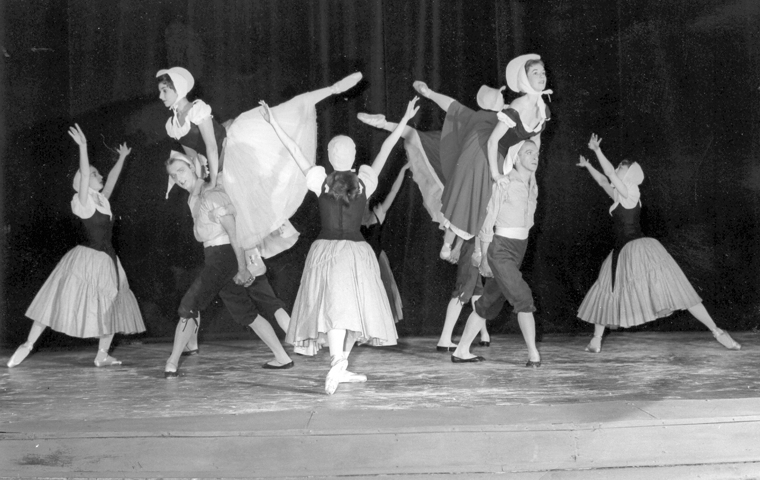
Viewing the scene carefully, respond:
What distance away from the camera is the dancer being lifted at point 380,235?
18.5 ft

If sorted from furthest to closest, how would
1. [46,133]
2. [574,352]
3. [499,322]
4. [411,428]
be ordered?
[499,322], [46,133], [574,352], [411,428]

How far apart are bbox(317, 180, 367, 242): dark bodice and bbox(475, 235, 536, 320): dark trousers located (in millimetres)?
858

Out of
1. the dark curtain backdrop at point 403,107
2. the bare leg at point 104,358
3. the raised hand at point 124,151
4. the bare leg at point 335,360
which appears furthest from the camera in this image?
the dark curtain backdrop at point 403,107

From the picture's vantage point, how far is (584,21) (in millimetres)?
6160

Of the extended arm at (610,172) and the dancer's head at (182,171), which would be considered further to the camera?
the extended arm at (610,172)

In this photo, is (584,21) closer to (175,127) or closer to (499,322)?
(499,322)

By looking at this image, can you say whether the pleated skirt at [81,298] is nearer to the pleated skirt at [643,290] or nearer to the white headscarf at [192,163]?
the white headscarf at [192,163]

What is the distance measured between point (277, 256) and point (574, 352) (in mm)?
2061

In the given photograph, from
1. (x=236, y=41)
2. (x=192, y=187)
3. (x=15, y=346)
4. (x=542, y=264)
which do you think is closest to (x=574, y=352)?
(x=542, y=264)

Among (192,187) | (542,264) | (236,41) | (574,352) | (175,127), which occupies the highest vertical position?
(236,41)

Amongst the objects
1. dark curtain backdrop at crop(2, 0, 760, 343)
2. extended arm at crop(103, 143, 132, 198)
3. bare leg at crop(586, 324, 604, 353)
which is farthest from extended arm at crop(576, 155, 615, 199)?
extended arm at crop(103, 143, 132, 198)

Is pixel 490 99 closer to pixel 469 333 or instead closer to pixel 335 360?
pixel 469 333

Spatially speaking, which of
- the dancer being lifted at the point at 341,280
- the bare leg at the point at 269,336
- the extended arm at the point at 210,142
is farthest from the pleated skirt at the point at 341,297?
the extended arm at the point at 210,142

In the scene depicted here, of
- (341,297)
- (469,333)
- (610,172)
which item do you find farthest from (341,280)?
(610,172)
